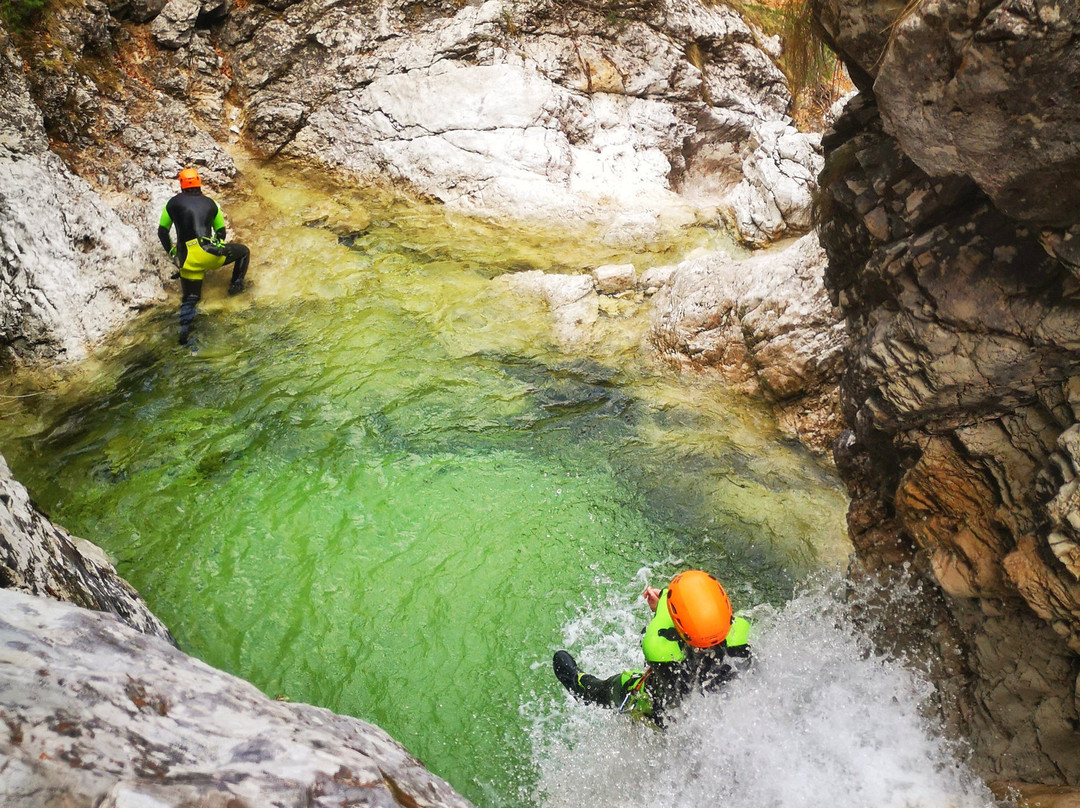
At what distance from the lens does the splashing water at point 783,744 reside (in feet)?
13.5

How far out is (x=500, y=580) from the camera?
588 centimetres

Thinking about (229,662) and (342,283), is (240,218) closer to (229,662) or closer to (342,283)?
(342,283)

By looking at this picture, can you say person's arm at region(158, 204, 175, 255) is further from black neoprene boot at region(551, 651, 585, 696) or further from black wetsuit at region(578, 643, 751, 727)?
black wetsuit at region(578, 643, 751, 727)

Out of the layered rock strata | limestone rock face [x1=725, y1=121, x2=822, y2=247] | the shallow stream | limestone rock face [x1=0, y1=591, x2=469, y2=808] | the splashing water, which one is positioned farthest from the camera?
the layered rock strata

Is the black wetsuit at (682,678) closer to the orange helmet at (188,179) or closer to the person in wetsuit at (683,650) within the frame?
the person in wetsuit at (683,650)

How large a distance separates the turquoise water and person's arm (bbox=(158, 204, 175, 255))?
0.67m

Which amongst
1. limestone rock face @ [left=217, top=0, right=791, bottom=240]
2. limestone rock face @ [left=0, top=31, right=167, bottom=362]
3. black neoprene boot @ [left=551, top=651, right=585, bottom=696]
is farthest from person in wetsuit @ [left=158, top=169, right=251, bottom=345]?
black neoprene boot @ [left=551, top=651, right=585, bottom=696]

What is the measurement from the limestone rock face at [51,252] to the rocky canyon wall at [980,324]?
7.76 m

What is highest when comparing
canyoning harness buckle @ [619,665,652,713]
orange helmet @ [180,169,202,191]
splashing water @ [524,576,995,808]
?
orange helmet @ [180,169,202,191]

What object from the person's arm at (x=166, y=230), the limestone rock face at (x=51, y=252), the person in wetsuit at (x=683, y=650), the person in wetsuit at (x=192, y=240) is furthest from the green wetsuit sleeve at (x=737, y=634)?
the person's arm at (x=166, y=230)

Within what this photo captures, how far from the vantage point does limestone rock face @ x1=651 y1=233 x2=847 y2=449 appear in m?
7.16

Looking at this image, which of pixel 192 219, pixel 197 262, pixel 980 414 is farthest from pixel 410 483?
pixel 980 414

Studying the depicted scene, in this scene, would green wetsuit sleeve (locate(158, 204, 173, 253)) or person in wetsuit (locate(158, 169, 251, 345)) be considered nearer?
person in wetsuit (locate(158, 169, 251, 345))

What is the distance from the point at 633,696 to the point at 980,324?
2.83 m
